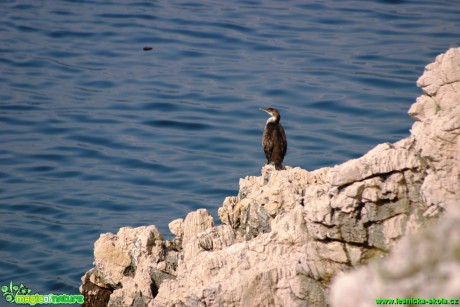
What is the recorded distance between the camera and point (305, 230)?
6156mm

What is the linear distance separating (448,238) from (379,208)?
74.4 inches

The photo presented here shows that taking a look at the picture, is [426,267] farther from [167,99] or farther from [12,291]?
[167,99]

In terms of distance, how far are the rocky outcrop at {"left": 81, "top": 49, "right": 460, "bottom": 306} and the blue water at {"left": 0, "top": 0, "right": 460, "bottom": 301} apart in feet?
14.4

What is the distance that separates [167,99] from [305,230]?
1330 centimetres

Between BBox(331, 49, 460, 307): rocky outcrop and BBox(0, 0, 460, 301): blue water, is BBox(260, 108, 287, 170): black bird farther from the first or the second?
BBox(331, 49, 460, 307): rocky outcrop

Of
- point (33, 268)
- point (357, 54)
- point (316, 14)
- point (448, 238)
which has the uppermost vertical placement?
point (316, 14)

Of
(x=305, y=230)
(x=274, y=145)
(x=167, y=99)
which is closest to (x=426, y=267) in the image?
(x=305, y=230)

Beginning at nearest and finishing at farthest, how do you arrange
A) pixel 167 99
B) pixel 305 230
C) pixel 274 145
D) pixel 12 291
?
pixel 305 230 → pixel 274 145 → pixel 12 291 → pixel 167 99

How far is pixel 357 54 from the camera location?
20609mm

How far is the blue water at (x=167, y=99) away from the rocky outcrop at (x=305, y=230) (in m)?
4.38

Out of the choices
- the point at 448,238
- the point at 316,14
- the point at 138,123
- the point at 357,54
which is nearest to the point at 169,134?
the point at 138,123

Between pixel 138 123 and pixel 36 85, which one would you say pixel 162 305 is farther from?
pixel 36 85

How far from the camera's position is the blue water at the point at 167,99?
46.5 ft

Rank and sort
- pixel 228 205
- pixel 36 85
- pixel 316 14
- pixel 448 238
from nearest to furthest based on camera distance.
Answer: pixel 448 238
pixel 228 205
pixel 36 85
pixel 316 14
